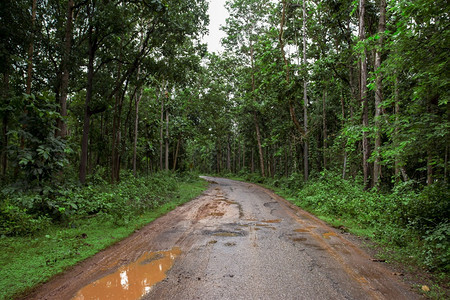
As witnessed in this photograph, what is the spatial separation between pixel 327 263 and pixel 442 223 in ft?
9.56

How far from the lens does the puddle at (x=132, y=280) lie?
3211 millimetres

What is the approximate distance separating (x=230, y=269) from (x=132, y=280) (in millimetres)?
1503

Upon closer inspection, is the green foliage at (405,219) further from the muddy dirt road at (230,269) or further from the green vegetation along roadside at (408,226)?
the muddy dirt road at (230,269)

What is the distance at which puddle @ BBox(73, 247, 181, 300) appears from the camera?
126 inches

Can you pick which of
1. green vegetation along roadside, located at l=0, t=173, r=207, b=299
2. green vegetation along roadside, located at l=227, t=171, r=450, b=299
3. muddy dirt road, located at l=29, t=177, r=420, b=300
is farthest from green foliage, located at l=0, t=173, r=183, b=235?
green vegetation along roadside, located at l=227, t=171, r=450, b=299

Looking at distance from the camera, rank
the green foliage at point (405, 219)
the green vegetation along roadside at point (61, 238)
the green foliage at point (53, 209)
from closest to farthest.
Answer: the green vegetation along roadside at point (61, 238)
the green foliage at point (405, 219)
the green foliage at point (53, 209)

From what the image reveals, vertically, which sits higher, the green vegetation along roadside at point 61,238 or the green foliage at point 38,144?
the green foliage at point 38,144

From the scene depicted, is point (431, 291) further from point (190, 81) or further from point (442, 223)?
point (190, 81)

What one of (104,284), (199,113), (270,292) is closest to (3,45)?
(104,284)

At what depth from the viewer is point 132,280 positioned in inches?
142

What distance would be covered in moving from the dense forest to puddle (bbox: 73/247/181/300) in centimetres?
297

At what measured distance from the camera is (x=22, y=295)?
316 cm

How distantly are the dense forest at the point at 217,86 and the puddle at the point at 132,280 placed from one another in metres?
2.97

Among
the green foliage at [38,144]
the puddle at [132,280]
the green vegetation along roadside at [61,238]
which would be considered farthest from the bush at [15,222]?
the puddle at [132,280]
